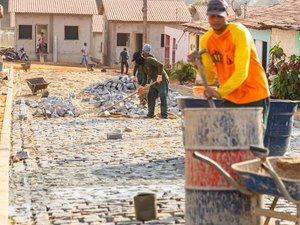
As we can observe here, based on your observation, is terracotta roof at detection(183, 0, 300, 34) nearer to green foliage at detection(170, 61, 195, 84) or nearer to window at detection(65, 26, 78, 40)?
green foliage at detection(170, 61, 195, 84)

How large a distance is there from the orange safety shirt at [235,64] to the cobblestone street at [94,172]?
138cm

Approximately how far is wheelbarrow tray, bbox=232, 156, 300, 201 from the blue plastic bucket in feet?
12.4

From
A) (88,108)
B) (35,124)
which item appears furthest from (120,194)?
(88,108)

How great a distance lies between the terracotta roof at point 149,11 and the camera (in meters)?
51.2

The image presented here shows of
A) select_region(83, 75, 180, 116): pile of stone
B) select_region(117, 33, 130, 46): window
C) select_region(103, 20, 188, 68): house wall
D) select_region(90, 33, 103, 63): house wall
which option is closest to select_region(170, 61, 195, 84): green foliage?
select_region(83, 75, 180, 116): pile of stone

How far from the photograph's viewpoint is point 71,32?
179 ft

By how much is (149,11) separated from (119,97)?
2811cm

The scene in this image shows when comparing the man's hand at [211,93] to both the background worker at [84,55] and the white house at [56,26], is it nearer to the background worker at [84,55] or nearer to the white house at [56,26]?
the background worker at [84,55]

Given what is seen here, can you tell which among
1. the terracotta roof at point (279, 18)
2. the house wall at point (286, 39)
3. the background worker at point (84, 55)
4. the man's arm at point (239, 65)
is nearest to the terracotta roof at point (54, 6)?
the background worker at point (84, 55)

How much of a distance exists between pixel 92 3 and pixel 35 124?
37.8m

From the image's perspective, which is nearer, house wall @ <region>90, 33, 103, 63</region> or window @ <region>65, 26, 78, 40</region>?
window @ <region>65, 26, 78, 40</region>

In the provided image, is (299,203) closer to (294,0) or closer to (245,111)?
(245,111)

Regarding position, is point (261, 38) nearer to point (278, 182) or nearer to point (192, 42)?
point (192, 42)

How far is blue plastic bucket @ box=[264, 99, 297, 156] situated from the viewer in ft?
32.9
